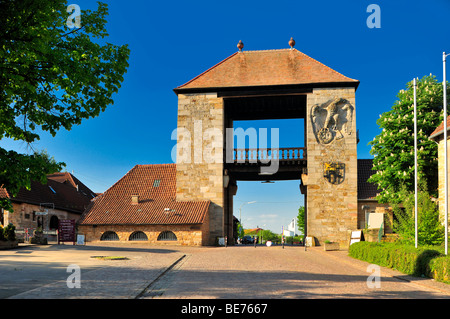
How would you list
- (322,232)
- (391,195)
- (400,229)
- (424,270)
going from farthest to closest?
1. (322,232)
2. (391,195)
3. (400,229)
4. (424,270)

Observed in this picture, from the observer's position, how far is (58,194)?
44344 mm

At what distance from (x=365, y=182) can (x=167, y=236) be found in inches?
653

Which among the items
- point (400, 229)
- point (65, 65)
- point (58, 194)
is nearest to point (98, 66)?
point (65, 65)

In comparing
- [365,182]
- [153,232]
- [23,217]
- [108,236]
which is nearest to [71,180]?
[23,217]

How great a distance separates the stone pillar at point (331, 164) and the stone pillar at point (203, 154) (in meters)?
7.17

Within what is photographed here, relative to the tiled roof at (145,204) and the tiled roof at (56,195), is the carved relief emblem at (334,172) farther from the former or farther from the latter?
the tiled roof at (56,195)

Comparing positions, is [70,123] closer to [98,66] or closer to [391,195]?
[98,66]

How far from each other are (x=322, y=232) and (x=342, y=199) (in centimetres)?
299

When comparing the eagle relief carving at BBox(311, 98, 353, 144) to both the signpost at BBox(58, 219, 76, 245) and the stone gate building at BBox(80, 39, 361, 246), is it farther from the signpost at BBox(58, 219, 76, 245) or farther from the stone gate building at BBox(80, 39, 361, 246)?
the signpost at BBox(58, 219, 76, 245)

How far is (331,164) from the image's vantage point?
33938mm

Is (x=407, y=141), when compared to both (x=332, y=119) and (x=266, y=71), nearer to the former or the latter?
(x=332, y=119)

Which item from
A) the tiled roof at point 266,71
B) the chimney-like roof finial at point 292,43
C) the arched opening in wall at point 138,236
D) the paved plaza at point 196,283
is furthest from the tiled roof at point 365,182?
the paved plaza at point 196,283

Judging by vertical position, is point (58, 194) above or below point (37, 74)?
below

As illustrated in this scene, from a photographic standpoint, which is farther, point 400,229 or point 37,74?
point 400,229
